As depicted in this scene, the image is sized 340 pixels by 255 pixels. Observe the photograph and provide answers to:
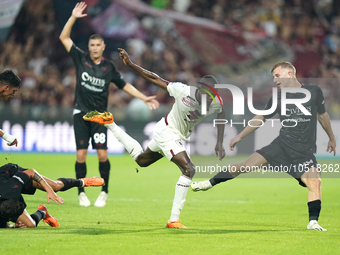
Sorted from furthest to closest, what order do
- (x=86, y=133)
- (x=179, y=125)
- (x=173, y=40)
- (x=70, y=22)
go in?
(x=173, y=40), (x=86, y=133), (x=70, y=22), (x=179, y=125)

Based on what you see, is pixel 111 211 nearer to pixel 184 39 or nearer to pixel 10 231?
pixel 10 231

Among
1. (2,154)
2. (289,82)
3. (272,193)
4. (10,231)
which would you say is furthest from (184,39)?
(10,231)

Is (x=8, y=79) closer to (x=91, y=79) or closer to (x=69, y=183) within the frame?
(x=69, y=183)

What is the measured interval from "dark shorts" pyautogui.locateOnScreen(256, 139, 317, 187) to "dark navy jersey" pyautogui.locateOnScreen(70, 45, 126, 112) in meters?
3.11

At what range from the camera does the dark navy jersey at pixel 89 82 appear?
27.3 ft

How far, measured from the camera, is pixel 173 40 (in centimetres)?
1917

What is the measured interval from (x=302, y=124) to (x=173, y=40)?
13364 millimetres

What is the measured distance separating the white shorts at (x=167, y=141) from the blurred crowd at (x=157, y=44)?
9743mm

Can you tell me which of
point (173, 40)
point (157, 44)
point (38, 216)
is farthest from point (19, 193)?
point (173, 40)

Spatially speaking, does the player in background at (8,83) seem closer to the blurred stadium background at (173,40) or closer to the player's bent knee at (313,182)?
the player's bent knee at (313,182)

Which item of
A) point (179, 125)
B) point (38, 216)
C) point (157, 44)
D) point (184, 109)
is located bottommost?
point (38, 216)

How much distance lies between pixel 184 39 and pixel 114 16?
2.78 metres

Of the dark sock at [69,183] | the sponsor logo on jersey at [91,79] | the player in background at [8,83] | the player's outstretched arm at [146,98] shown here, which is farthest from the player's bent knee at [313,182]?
the sponsor logo on jersey at [91,79]

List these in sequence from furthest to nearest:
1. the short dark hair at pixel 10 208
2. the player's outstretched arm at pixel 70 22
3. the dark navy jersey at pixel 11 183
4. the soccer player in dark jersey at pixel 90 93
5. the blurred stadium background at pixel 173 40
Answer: the blurred stadium background at pixel 173 40 → the soccer player in dark jersey at pixel 90 93 → the player's outstretched arm at pixel 70 22 → the dark navy jersey at pixel 11 183 → the short dark hair at pixel 10 208
